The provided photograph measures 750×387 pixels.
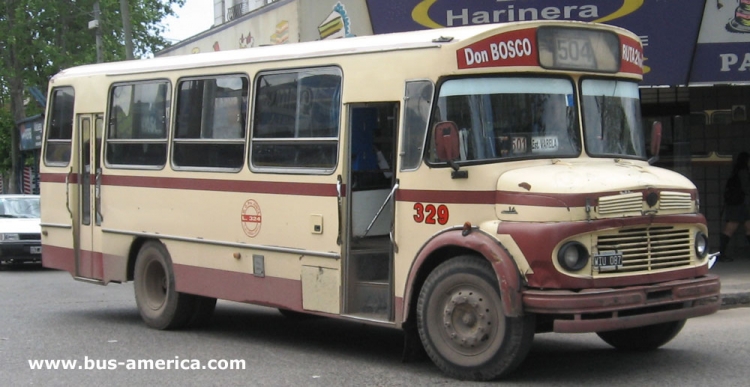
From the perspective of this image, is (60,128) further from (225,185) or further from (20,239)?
(20,239)

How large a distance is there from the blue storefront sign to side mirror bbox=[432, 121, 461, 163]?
8257mm

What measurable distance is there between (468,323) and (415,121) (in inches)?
67.4

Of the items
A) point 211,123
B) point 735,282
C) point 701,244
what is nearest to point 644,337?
point 701,244

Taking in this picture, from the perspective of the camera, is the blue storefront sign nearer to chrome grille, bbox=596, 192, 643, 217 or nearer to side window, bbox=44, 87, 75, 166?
side window, bbox=44, 87, 75, 166

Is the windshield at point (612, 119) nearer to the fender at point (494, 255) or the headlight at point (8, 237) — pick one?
the fender at point (494, 255)

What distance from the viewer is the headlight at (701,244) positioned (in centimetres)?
864

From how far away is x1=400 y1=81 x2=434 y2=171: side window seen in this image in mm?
8727

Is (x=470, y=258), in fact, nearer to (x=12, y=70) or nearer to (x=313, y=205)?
(x=313, y=205)

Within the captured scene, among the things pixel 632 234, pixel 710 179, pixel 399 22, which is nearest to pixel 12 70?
pixel 399 22

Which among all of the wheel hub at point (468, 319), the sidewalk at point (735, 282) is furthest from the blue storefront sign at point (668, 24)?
the wheel hub at point (468, 319)

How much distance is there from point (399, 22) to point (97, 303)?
6.48m

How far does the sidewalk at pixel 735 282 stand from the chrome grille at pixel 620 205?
5810 millimetres

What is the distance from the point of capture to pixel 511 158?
8383 millimetres

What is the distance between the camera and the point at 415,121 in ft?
28.9
